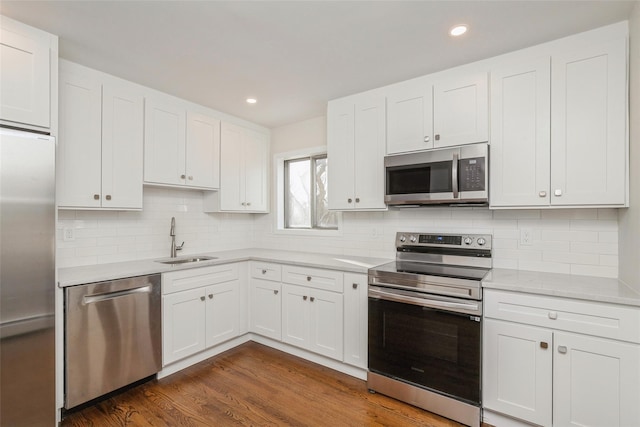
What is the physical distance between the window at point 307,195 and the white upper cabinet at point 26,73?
2.40m

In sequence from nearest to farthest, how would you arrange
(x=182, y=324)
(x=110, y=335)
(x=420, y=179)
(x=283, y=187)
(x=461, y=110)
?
(x=110, y=335), (x=461, y=110), (x=420, y=179), (x=182, y=324), (x=283, y=187)

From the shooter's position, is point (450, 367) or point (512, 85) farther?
point (512, 85)

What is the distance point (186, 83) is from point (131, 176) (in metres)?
0.92

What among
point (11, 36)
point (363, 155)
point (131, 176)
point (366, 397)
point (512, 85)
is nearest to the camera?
point (11, 36)

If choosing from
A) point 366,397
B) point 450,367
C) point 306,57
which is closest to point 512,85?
point 306,57

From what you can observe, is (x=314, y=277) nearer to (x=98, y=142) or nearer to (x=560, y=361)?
(x=560, y=361)

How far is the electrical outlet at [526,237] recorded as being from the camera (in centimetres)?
235

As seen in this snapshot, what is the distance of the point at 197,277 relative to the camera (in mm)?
2797

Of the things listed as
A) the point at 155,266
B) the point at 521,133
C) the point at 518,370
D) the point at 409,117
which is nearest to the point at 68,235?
the point at 155,266

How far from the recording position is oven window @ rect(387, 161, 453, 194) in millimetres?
2352

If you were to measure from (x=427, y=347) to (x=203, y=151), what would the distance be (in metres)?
2.69

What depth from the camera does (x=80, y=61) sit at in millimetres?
2314

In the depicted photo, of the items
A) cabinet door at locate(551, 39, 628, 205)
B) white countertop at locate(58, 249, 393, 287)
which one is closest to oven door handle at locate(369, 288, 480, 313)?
white countertop at locate(58, 249, 393, 287)

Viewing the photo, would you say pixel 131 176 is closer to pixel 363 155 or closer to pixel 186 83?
pixel 186 83
